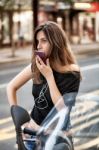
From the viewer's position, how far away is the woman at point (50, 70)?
3.74m

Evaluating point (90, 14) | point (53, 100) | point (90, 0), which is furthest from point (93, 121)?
point (90, 14)

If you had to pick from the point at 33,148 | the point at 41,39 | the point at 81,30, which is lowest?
the point at 81,30

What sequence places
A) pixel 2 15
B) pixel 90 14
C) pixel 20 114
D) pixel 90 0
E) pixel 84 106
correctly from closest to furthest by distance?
pixel 20 114 → pixel 84 106 → pixel 2 15 → pixel 90 0 → pixel 90 14

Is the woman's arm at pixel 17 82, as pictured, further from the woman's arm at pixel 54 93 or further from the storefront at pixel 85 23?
the storefront at pixel 85 23

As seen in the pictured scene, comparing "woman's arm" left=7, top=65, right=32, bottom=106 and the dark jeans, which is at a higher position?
"woman's arm" left=7, top=65, right=32, bottom=106

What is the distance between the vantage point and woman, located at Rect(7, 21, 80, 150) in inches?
147

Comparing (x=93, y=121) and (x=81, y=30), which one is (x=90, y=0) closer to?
(x=81, y=30)

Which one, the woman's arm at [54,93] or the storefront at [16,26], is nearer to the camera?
the woman's arm at [54,93]

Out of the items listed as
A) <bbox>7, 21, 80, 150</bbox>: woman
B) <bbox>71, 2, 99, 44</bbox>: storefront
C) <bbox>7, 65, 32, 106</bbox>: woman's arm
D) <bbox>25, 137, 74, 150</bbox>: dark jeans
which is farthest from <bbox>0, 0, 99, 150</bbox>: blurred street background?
<bbox>25, 137, 74, 150</bbox>: dark jeans

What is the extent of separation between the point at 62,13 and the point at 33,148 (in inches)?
1744

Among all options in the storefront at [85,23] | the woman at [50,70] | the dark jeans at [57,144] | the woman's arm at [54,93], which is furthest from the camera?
the storefront at [85,23]

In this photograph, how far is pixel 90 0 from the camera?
4647 centimetres

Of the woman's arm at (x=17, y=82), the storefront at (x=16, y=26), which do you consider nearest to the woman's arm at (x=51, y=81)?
the woman's arm at (x=17, y=82)

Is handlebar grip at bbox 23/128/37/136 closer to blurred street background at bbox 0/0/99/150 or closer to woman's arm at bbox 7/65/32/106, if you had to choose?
woman's arm at bbox 7/65/32/106
